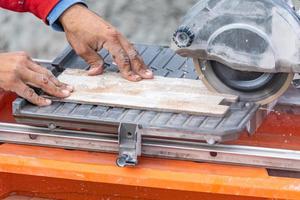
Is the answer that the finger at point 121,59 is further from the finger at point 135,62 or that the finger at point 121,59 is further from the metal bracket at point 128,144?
the metal bracket at point 128,144

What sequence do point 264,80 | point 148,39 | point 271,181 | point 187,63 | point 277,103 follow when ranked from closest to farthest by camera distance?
point 271,181
point 264,80
point 277,103
point 187,63
point 148,39

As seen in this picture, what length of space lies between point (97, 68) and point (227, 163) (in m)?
0.52

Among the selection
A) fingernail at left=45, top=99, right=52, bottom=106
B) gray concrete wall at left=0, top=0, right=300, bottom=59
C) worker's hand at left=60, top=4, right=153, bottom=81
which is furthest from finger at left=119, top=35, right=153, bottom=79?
gray concrete wall at left=0, top=0, right=300, bottom=59

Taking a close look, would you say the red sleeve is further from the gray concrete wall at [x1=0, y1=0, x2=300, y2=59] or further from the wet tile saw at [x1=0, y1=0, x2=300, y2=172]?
the gray concrete wall at [x1=0, y1=0, x2=300, y2=59]

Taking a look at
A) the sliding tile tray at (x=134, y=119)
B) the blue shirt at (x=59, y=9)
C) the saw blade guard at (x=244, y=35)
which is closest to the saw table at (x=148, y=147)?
the sliding tile tray at (x=134, y=119)

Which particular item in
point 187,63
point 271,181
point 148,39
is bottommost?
point 271,181

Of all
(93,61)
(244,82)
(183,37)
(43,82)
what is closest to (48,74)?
(43,82)

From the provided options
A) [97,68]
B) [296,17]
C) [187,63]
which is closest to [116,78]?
[97,68]

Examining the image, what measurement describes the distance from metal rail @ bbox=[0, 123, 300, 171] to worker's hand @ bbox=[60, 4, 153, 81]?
251 millimetres

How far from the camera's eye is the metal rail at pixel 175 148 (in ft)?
6.48

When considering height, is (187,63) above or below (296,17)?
above

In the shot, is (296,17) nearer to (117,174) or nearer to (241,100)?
(241,100)

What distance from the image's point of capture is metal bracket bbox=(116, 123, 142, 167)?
196 centimetres

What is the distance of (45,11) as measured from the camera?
7.69ft
